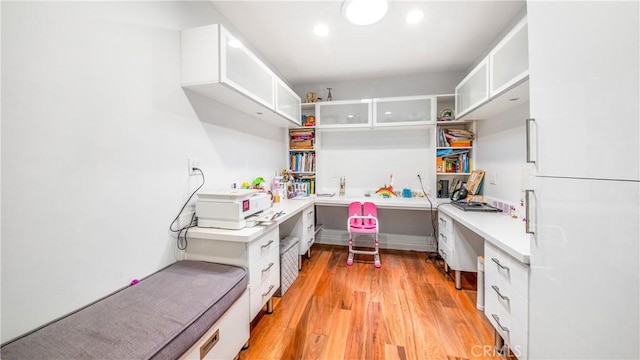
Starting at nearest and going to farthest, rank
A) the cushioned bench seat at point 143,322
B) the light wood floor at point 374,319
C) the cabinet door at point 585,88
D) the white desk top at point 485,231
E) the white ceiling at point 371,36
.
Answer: the cabinet door at point 585,88 → the cushioned bench seat at point 143,322 → the white desk top at point 485,231 → the light wood floor at point 374,319 → the white ceiling at point 371,36

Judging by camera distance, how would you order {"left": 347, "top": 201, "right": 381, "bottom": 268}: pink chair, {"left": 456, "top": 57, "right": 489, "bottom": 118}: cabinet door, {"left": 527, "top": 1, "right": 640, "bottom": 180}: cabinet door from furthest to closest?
{"left": 347, "top": 201, "right": 381, "bottom": 268}: pink chair → {"left": 456, "top": 57, "right": 489, "bottom": 118}: cabinet door → {"left": 527, "top": 1, "right": 640, "bottom": 180}: cabinet door

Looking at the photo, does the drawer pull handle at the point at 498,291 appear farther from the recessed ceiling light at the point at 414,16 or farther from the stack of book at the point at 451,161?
the recessed ceiling light at the point at 414,16

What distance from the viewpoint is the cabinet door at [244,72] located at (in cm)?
147

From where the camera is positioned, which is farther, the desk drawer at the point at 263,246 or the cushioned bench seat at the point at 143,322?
the desk drawer at the point at 263,246

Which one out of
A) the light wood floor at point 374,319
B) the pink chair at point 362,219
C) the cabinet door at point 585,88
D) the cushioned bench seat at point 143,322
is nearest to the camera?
the cabinet door at point 585,88

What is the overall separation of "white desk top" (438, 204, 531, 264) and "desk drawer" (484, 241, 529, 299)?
45 millimetres

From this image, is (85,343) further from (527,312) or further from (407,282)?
(407,282)

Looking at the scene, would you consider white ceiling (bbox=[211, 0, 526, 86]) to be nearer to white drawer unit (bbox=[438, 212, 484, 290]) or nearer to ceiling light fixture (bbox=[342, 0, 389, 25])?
ceiling light fixture (bbox=[342, 0, 389, 25])

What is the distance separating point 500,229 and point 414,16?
6.04 feet

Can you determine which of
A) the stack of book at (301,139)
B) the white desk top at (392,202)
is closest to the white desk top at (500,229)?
the white desk top at (392,202)

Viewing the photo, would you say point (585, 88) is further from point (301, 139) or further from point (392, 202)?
point (301, 139)

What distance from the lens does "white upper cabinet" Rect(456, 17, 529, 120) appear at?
4.83 ft

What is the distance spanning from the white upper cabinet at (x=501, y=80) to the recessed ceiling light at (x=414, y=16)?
658 mm

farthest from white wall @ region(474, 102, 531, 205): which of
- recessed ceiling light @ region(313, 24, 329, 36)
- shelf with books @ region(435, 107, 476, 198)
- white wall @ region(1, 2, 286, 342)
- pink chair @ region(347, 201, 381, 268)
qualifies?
white wall @ region(1, 2, 286, 342)
